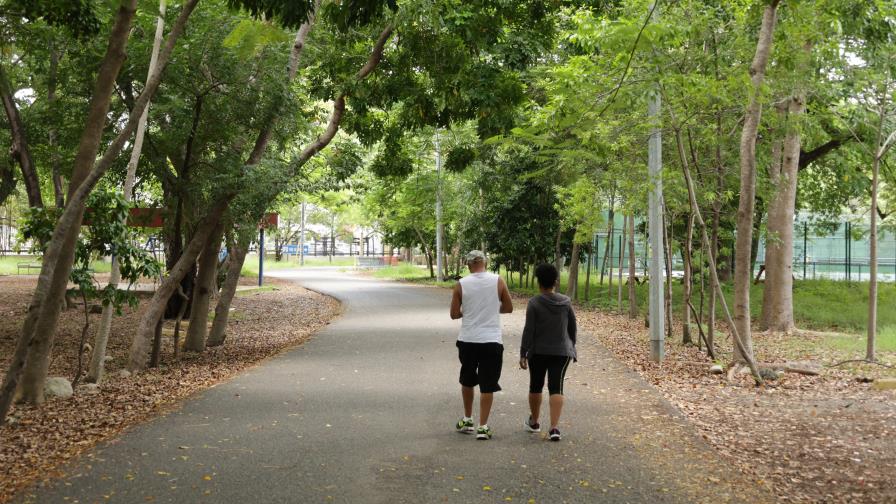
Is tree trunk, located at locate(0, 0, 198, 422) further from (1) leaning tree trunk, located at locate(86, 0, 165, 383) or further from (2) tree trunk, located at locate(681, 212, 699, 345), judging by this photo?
(2) tree trunk, located at locate(681, 212, 699, 345)

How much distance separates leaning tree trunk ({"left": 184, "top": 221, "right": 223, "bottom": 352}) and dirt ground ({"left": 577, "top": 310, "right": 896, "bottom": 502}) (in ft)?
22.6

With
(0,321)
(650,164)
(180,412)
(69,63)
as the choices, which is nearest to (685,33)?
(650,164)

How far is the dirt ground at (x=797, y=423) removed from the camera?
6008 mm

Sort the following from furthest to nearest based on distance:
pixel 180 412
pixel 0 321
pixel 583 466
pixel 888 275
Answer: pixel 888 275 → pixel 0 321 → pixel 180 412 → pixel 583 466

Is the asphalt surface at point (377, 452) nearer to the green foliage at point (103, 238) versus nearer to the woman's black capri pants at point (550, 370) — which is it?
the woman's black capri pants at point (550, 370)

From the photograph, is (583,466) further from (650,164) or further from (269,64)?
(269,64)

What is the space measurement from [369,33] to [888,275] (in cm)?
3364

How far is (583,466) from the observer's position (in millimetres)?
6129

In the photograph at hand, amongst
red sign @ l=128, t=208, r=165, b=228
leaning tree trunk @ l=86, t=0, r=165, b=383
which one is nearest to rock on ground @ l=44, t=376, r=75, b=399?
leaning tree trunk @ l=86, t=0, r=165, b=383

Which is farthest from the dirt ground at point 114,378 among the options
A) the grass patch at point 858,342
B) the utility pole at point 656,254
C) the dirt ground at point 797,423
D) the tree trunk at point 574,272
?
the grass patch at point 858,342

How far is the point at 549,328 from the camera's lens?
274 inches

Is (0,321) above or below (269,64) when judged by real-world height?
below

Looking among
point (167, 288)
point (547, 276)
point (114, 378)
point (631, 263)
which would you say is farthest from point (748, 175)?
point (631, 263)

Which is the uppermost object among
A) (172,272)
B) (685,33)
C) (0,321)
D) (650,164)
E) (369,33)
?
(369,33)
